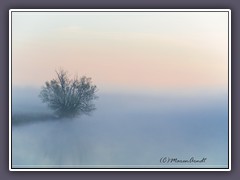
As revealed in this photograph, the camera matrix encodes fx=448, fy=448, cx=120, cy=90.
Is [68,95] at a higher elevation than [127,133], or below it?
higher

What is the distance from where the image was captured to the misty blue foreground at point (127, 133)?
7.07 feet

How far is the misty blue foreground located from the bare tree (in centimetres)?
4

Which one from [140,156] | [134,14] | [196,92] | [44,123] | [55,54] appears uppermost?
[134,14]

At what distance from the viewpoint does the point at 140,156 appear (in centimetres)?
216

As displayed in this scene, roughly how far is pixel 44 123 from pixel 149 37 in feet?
2.15

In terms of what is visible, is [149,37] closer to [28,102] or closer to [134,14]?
[134,14]

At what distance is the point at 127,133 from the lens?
2168 millimetres

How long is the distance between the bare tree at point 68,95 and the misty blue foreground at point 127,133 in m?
→ 0.04

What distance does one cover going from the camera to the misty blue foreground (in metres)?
2.16

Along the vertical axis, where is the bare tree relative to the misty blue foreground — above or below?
above

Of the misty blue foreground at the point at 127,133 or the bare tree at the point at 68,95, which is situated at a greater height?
the bare tree at the point at 68,95

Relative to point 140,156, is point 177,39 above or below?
above

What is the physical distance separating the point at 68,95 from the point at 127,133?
1.12ft

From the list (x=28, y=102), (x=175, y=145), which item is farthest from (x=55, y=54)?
(x=175, y=145)
